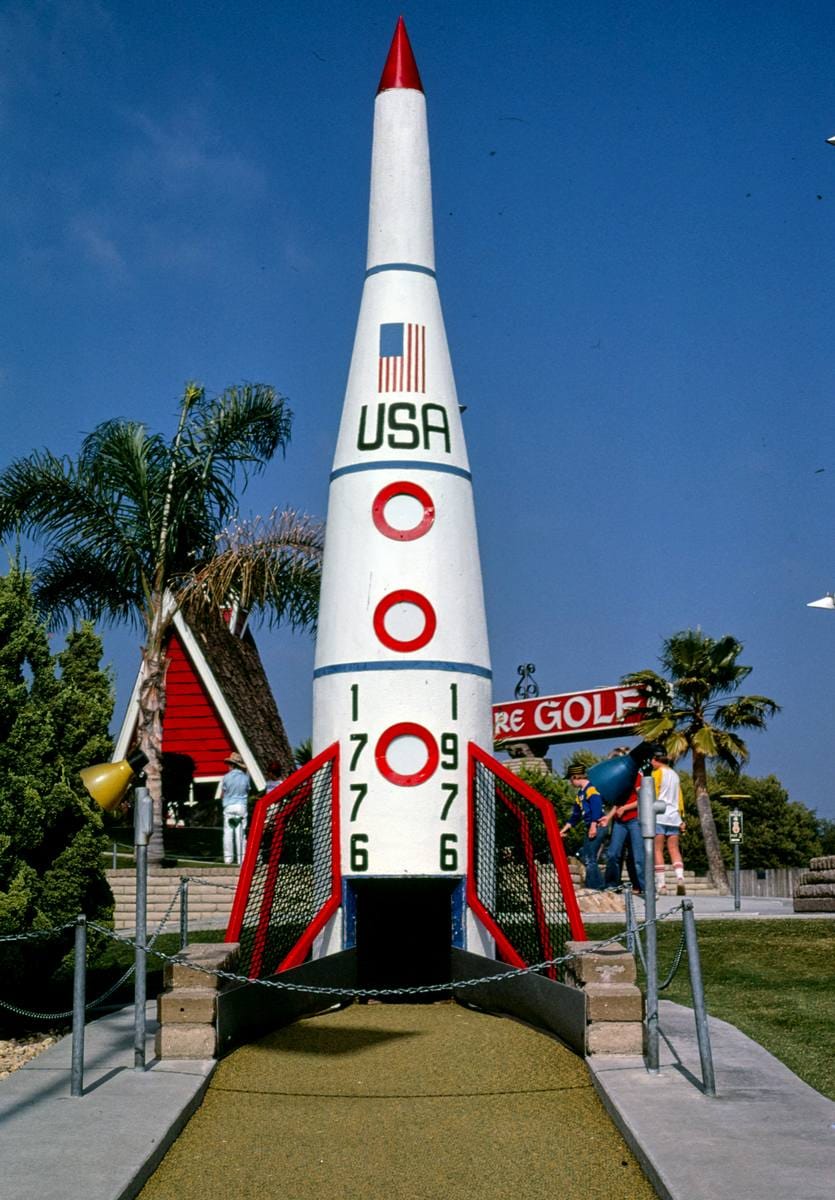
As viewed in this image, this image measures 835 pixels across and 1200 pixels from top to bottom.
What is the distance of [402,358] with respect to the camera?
12234 millimetres

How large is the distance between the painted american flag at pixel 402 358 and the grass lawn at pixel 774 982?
228 inches

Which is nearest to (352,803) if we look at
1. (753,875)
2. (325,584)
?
(325,584)

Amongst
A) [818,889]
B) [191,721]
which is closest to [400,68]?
[818,889]

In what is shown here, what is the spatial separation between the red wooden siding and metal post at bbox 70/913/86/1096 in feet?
67.5

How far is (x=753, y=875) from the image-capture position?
114 ft

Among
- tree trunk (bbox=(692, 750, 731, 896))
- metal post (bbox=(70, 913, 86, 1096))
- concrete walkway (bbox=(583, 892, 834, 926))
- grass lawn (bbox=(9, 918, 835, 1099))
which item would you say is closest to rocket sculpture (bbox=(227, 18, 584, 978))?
grass lawn (bbox=(9, 918, 835, 1099))

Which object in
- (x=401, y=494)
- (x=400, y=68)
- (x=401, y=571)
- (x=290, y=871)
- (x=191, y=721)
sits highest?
(x=400, y=68)

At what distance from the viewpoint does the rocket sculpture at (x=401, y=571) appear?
11.2 meters

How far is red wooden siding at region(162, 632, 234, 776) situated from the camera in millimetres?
28266

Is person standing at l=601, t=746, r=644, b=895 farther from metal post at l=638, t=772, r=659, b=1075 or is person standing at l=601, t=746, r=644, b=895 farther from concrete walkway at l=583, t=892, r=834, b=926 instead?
metal post at l=638, t=772, r=659, b=1075

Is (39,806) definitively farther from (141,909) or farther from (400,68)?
(400,68)

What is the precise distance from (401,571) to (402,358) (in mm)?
2040

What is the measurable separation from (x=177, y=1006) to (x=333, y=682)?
3813 millimetres

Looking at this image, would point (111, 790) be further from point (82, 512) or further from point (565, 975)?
point (82, 512)
